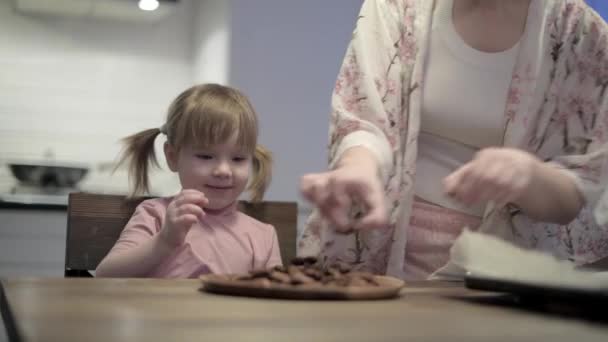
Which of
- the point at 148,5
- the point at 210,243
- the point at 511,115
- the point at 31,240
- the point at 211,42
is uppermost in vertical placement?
the point at 148,5

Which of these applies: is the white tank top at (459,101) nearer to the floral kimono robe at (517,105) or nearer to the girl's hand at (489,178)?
the floral kimono robe at (517,105)

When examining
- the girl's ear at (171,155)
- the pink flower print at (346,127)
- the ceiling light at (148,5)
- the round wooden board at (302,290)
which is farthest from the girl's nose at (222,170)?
the ceiling light at (148,5)

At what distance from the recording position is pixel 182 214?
46.1 inches

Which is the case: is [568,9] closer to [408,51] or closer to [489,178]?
[408,51]

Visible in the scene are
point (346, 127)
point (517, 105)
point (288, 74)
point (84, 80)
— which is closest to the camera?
point (346, 127)

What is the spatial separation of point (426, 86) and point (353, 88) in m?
0.12

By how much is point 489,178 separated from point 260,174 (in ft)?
2.85

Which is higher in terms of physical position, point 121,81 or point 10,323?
point 121,81

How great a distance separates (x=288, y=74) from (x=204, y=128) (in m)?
1.64

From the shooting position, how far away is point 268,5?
3.05 metres

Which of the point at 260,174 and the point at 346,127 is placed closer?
the point at 346,127

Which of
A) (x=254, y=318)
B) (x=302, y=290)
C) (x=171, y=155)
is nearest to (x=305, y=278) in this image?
(x=302, y=290)

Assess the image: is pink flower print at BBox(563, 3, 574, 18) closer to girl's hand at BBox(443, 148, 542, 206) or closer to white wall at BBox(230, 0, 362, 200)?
girl's hand at BBox(443, 148, 542, 206)

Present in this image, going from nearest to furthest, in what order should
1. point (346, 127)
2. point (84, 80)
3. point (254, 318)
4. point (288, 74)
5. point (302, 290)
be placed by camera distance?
1. point (254, 318)
2. point (302, 290)
3. point (346, 127)
4. point (288, 74)
5. point (84, 80)
